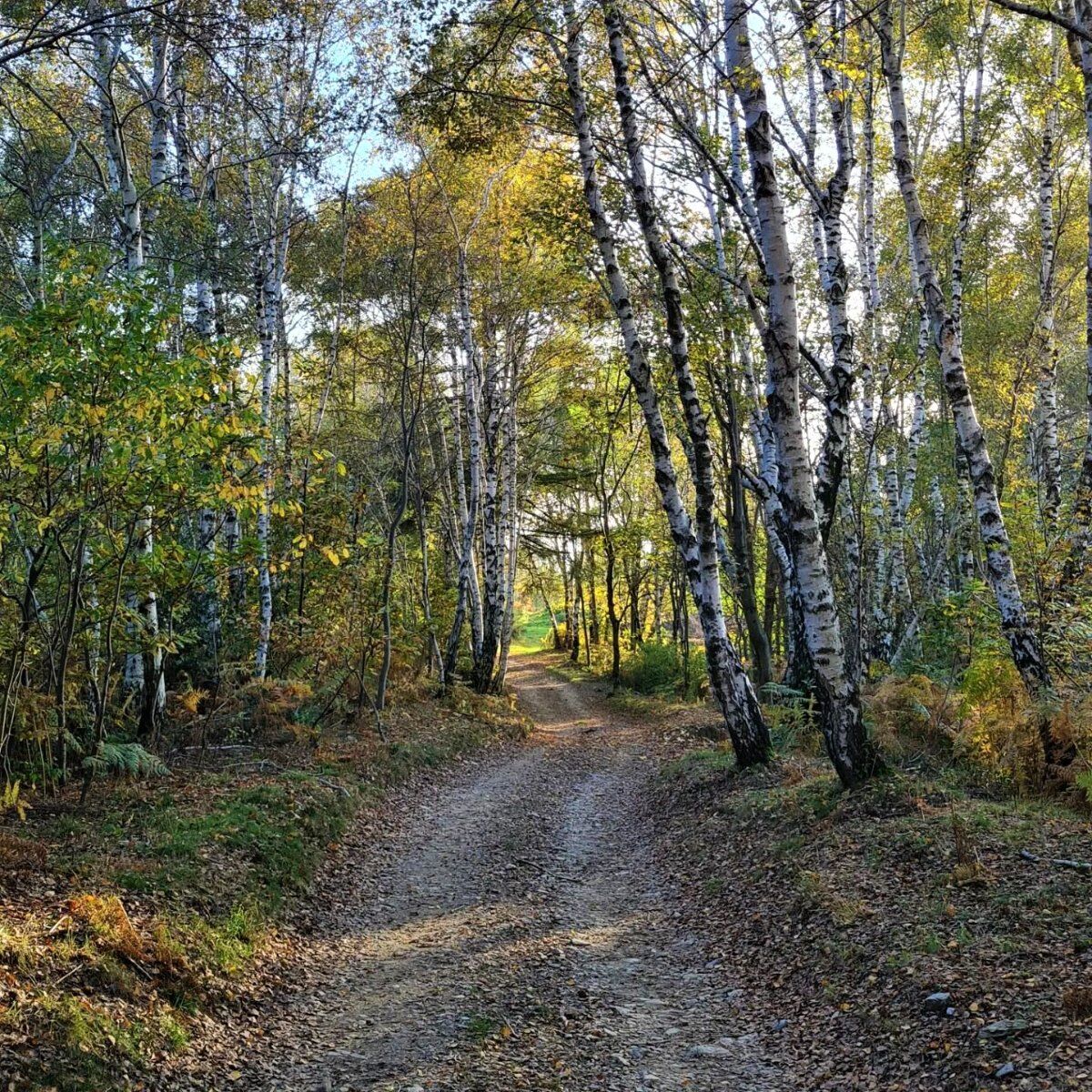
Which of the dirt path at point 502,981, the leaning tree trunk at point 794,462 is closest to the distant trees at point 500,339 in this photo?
the leaning tree trunk at point 794,462

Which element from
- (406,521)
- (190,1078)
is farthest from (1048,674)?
(406,521)

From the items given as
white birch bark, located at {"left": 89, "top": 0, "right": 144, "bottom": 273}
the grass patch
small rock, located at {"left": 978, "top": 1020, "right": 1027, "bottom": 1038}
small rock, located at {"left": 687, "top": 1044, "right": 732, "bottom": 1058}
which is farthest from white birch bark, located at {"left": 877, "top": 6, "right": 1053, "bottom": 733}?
white birch bark, located at {"left": 89, "top": 0, "right": 144, "bottom": 273}

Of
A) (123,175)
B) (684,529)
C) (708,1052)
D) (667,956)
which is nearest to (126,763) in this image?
(667,956)

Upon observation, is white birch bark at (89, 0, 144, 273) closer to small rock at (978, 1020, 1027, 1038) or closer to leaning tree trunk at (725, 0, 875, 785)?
leaning tree trunk at (725, 0, 875, 785)

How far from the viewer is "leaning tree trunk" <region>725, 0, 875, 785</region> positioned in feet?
26.1

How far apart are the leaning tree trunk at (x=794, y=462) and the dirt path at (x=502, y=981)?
240 cm

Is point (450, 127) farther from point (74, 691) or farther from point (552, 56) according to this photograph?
point (74, 691)

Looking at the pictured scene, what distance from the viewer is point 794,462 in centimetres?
795

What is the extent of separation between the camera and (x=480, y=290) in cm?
2159

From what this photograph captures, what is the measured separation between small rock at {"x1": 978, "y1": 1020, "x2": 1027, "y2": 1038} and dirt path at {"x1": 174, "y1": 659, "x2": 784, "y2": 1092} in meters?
1.23

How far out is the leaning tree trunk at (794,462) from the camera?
7.97m

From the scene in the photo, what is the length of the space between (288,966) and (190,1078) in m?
1.66

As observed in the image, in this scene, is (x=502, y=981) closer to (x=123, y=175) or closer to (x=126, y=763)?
(x=126, y=763)

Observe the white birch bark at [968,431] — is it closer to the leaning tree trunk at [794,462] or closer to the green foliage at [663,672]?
the leaning tree trunk at [794,462]
